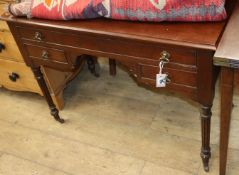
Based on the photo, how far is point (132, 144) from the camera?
5.08ft

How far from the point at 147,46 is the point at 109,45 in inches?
6.0

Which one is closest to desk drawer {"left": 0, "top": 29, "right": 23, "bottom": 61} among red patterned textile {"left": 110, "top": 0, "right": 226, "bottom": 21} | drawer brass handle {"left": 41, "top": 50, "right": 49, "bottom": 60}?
drawer brass handle {"left": 41, "top": 50, "right": 49, "bottom": 60}

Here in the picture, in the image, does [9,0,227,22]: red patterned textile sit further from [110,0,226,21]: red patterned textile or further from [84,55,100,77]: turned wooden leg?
[84,55,100,77]: turned wooden leg

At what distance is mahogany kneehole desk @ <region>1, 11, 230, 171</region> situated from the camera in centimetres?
98

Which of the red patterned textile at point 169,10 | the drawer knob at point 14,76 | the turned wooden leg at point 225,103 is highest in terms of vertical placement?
the red patterned textile at point 169,10

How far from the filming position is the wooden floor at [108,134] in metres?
1.45

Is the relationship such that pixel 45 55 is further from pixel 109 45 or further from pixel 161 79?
pixel 161 79

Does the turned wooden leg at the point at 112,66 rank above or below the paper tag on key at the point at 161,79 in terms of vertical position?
below

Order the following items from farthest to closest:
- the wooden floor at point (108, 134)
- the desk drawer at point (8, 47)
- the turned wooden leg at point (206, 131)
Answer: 1. the desk drawer at point (8, 47)
2. the wooden floor at point (108, 134)
3. the turned wooden leg at point (206, 131)

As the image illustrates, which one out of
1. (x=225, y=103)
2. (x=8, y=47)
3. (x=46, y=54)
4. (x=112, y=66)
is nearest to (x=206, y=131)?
(x=225, y=103)

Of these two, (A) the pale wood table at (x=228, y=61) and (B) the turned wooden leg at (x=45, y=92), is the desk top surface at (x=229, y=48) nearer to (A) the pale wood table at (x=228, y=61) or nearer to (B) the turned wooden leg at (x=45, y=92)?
(A) the pale wood table at (x=228, y=61)

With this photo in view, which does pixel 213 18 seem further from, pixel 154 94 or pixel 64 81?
pixel 64 81

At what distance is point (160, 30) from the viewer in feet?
3.37

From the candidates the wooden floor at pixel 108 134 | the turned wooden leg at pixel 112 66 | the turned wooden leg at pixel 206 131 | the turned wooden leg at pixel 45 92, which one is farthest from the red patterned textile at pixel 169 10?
the turned wooden leg at pixel 112 66
